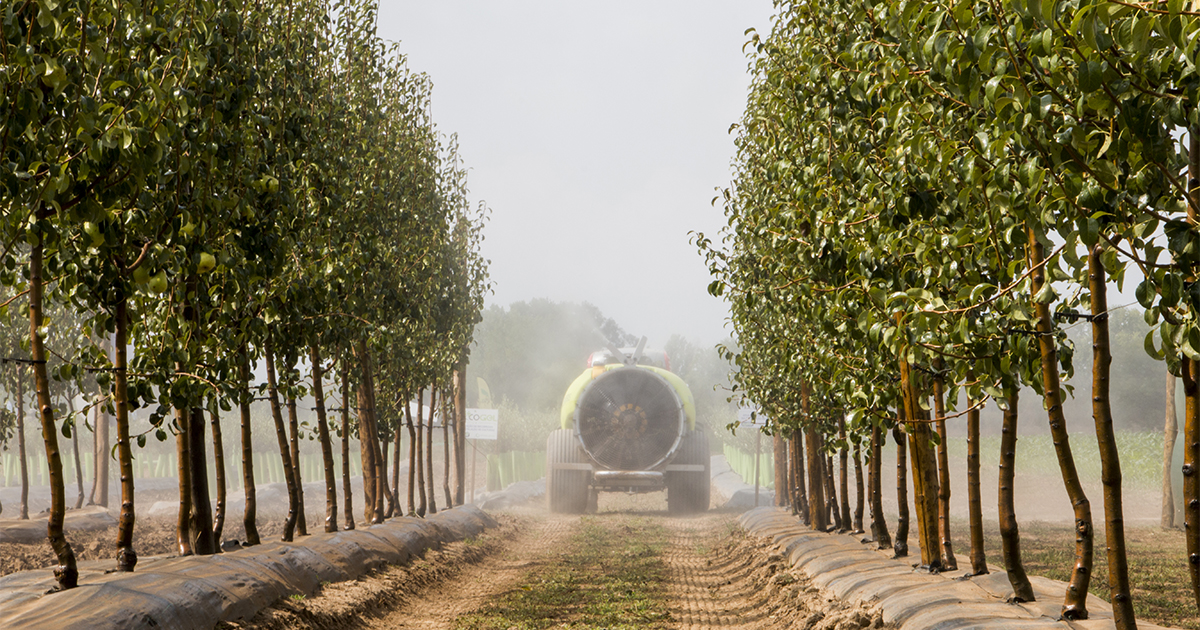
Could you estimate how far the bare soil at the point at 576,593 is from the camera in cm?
1027

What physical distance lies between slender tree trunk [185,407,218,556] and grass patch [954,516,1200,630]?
8515 mm

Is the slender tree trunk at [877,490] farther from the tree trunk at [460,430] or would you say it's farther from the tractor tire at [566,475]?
the tractor tire at [566,475]

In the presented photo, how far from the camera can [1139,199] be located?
4492 millimetres

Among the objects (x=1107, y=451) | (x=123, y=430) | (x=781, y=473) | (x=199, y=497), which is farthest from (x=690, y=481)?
(x=1107, y=451)

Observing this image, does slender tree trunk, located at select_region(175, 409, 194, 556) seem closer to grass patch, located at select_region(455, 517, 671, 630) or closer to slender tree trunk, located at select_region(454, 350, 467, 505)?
grass patch, located at select_region(455, 517, 671, 630)

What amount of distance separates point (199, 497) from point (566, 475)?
70.4 ft

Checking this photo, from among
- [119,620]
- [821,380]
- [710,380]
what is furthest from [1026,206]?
[710,380]

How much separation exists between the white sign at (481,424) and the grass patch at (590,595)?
43.9 feet

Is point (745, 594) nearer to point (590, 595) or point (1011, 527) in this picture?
point (590, 595)

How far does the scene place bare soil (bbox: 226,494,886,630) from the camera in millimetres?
10266

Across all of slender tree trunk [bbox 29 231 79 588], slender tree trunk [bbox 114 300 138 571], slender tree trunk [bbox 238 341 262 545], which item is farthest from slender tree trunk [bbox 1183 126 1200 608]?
→ slender tree trunk [bbox 238 341 262 545]

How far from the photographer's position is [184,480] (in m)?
10.2

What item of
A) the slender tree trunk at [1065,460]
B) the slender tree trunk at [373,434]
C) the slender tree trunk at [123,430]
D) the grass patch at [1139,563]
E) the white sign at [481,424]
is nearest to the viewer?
the slender tree trunk at [1065,460]

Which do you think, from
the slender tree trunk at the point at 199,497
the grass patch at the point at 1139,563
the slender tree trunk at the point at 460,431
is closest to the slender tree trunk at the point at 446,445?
the slender tree trunk at the point at 460,431
